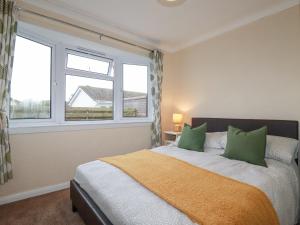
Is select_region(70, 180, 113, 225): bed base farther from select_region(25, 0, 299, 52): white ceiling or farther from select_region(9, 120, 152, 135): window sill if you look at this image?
select_region(25, 0, 299, 52): white ceiling

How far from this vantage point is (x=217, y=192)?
1.21 metres

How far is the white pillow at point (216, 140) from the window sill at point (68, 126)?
131 centimetres

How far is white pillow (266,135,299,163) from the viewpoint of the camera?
5.95ft

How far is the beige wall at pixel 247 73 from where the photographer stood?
218 cm

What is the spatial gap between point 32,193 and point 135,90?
2326 mm

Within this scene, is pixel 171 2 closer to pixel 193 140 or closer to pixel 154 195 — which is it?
pixel 193 140

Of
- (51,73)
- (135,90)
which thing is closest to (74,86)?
(51,73)

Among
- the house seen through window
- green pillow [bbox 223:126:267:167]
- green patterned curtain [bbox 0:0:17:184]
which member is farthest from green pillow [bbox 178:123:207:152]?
green patterned curtain [bbox 0:0:17:184]

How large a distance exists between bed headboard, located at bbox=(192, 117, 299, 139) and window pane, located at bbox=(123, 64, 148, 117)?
1217 mm

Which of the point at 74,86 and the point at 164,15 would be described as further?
the point at 74,86

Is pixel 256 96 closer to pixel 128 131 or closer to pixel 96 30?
pixel 128 131

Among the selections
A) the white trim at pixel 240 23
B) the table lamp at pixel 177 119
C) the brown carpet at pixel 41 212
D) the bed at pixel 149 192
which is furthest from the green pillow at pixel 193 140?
the white trim at pixel 240 23

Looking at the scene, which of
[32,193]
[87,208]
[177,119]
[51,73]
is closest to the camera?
[87,208]

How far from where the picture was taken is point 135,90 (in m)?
3.53
